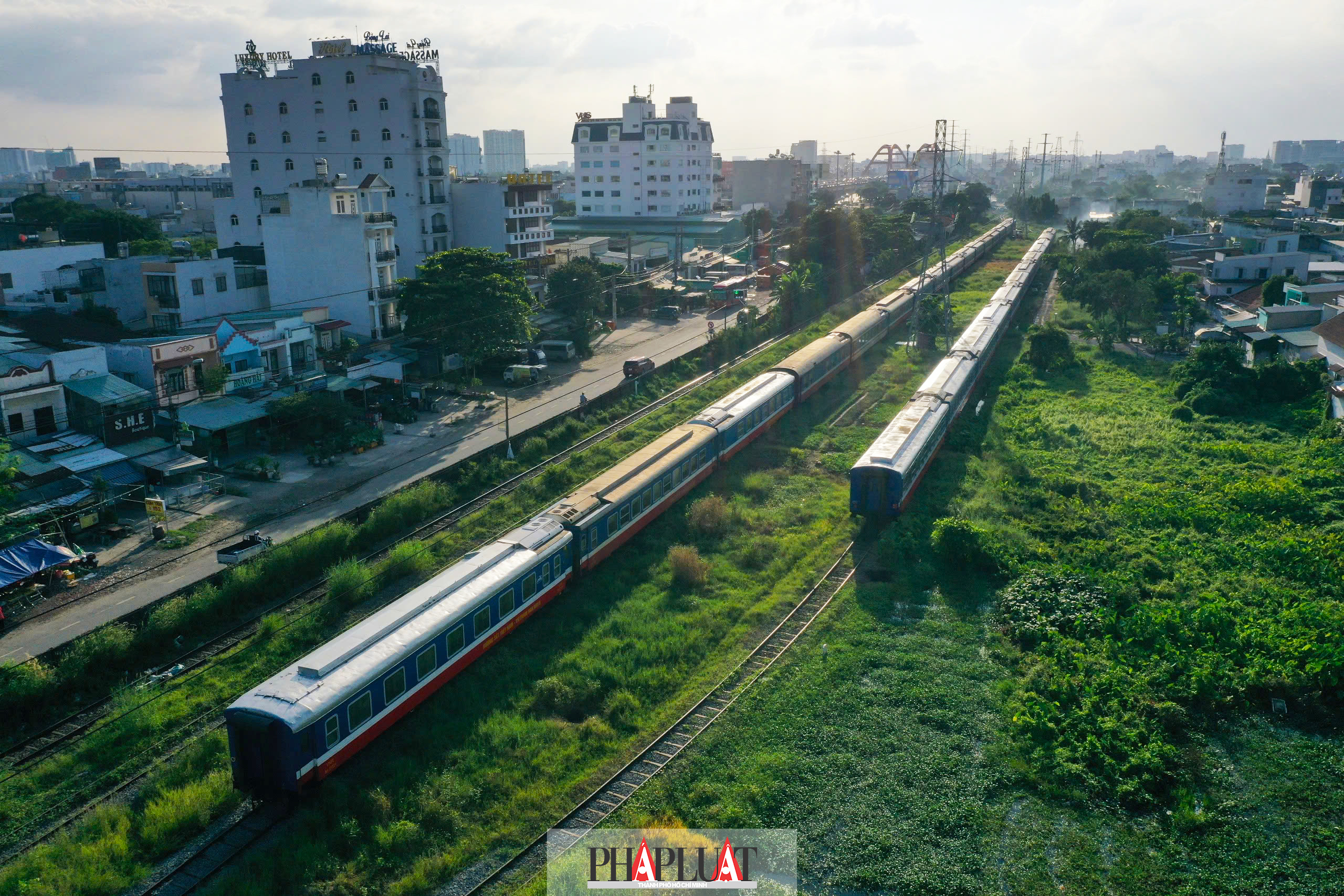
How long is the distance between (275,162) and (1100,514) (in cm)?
4871

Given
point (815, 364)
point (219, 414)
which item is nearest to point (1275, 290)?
point (815, 364)

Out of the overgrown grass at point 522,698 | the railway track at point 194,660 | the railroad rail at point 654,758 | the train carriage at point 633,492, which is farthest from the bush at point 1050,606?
the railway track at point 194,660

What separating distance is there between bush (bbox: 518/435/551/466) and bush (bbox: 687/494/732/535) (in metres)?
6.87

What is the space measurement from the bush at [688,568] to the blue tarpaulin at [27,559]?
13842 millimetres

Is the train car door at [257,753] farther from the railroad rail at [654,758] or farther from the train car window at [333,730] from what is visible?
the railroad rail at [654,758]

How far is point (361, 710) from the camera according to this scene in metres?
14.3

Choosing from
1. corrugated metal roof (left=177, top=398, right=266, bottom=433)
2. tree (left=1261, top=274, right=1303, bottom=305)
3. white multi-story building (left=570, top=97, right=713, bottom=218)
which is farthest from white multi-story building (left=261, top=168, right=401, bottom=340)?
white multi-story building (left=570, top=97, right=713, bottom=218)

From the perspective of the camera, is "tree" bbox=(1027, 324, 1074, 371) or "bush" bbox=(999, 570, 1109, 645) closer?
"bush" bbox=(999, 570, 1109, 645)

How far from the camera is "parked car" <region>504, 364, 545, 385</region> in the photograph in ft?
128

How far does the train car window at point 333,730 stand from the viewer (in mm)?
13703

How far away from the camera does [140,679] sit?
56.4 ft

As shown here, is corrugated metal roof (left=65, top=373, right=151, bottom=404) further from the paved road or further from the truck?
the truck

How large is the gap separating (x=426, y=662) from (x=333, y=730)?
2.10 metres
